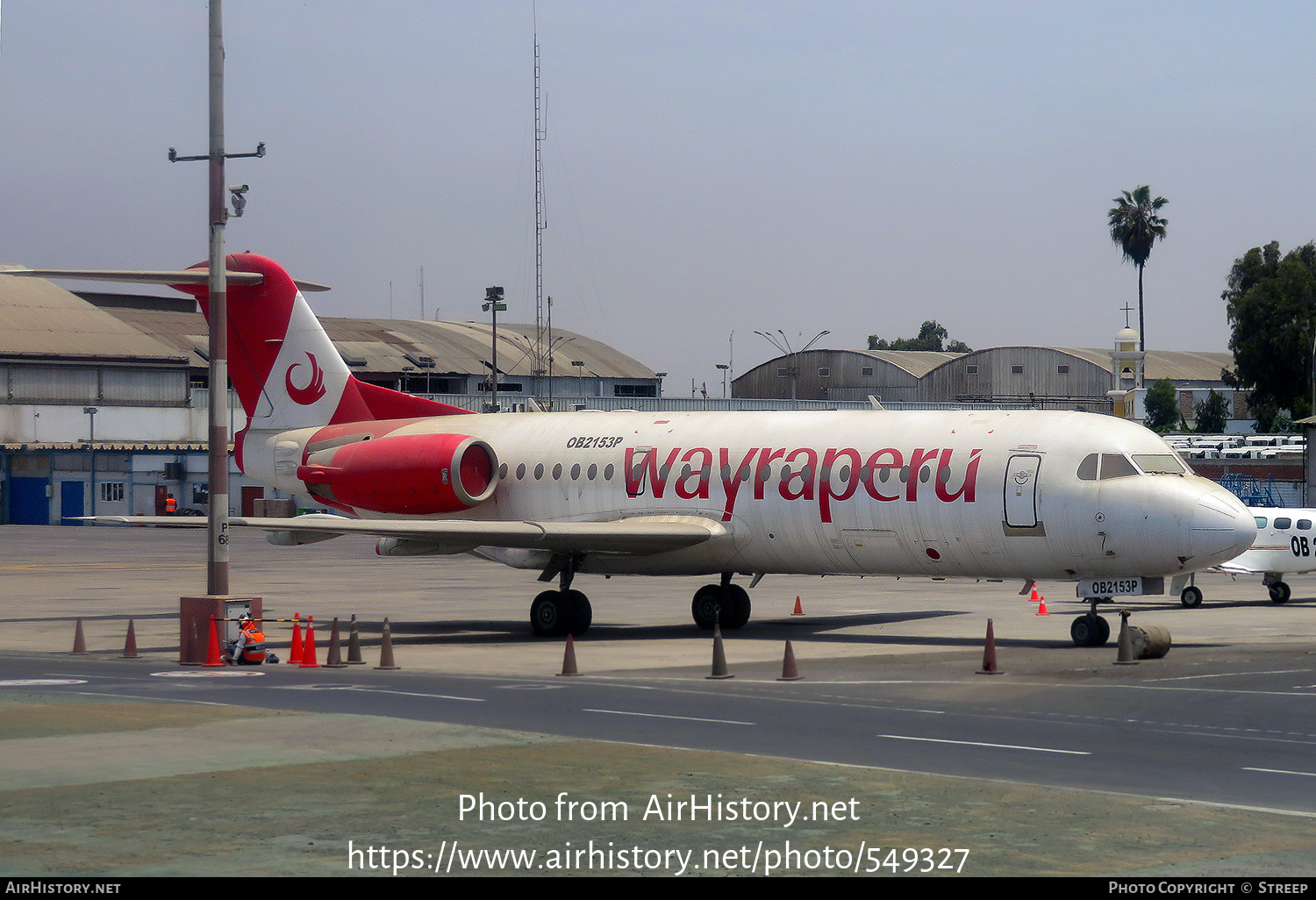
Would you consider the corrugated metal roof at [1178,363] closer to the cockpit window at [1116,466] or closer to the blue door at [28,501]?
the blue door at [28,501]

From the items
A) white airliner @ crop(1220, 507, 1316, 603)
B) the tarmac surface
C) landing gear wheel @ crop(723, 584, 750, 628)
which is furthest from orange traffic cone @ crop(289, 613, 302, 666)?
white airliner @ crop(1220, 507, 1316, 603)

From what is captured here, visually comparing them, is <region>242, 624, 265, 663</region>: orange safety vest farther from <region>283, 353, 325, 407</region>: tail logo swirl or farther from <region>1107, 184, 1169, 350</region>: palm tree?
<region>1107, 184, 1169, 350</region>: palm tree

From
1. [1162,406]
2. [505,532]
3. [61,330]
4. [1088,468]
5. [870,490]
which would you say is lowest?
[505,532]

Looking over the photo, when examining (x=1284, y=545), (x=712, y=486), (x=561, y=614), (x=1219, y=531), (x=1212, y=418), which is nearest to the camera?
(x=1219, y=531)

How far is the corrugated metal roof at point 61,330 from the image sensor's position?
95.8 meters

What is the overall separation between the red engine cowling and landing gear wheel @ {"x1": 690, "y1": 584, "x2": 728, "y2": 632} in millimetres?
5007

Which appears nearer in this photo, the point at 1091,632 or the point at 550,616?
the point at 1091,632

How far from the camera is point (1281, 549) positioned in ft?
121

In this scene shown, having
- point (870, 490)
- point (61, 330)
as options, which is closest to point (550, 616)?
point (870, 490)

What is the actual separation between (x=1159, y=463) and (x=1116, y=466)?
794 millimetres

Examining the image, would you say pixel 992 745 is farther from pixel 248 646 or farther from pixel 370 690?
pixel 248 646

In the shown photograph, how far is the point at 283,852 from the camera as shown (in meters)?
10.8
